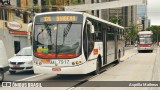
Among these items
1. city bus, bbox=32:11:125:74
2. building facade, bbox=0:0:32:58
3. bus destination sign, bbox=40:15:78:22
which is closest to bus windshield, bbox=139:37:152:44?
building facade, bbox=0:0:32:58

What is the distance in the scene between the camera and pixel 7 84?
48.2 ft

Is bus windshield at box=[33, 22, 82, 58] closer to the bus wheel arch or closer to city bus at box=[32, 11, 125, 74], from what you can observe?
city bus at box=[32, 11, 125, 74]

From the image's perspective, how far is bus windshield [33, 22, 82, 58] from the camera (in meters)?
14.4

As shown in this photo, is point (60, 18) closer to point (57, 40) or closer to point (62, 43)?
point (57, 40)

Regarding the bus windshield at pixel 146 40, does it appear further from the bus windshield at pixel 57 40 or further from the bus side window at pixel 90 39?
the bus windshield at pixel 57 40

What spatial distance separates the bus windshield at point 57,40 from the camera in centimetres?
1435

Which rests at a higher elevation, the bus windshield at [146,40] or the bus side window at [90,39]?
the bus side window at [90,39]

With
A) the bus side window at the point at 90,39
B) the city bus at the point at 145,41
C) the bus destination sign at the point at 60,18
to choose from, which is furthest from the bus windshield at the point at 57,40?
the city bus at the point at 145,41

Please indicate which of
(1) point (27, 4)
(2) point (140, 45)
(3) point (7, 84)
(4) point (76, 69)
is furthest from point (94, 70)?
(2) point (140, 45)

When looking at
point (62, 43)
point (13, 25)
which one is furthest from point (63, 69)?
point (13, 25)

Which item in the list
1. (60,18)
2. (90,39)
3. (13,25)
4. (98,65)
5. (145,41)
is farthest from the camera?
(145,41)

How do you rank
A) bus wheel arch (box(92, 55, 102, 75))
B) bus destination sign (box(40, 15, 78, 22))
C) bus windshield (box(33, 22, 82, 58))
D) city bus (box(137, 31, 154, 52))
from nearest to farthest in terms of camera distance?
1. bus windshield (box(33, 22, 82, 58))
2. bus destination sign (box(40, 15, 78, 22))
3. bus wheel arch (box(92, 55, 102, 75))
4. city bus (box(137, 31, 154, 52))

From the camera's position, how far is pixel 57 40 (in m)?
14.5

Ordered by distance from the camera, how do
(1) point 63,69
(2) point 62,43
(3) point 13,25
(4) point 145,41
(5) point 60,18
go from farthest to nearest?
(4) point 145,41 < (3) point 13,25 < (5) point 60,18 < (2) point 62,43 < (1) point 63,69
